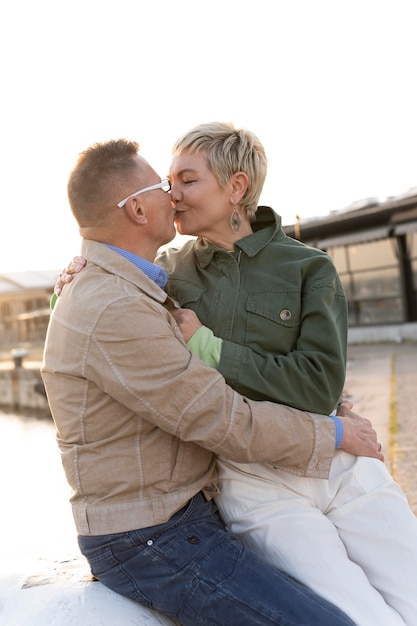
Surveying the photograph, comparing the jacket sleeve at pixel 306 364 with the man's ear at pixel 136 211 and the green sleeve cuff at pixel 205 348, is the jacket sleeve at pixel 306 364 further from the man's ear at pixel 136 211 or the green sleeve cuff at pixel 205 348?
the man's ear at pixel 136 211

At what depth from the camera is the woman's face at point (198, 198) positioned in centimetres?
205

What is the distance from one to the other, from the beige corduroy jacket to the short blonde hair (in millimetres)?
482

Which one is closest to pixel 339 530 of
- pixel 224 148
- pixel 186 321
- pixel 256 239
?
pixel 186 321

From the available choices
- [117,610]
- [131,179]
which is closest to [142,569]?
[117,610]

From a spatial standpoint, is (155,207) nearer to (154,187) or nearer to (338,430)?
(154,187)

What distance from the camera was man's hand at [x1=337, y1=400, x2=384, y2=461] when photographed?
1903 mm

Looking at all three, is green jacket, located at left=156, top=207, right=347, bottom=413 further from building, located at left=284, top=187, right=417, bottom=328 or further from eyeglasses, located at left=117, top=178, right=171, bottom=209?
building, located at left=284, top=187, right=417, bottom=328

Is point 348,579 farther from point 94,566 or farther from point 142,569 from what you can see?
point 94,566

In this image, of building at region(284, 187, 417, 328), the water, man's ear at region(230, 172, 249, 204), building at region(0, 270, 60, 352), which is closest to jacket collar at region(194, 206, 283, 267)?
man's ear at region(230, 172, 249, 204)

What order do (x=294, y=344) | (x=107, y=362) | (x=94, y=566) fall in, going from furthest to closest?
(x=294, y=344)
(x=94, y=566)
(x=107, y=362)

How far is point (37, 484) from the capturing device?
31.6 feet

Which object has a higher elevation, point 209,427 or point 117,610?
point 209,427

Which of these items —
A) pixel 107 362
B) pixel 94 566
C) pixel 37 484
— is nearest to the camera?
pixel 107 362

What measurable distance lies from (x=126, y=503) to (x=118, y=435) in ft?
0.56
